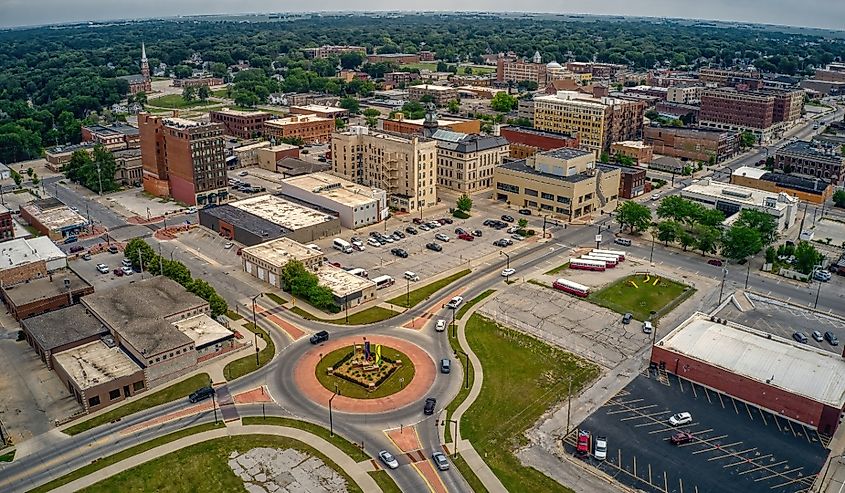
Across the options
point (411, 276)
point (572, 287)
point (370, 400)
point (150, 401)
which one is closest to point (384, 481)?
point (370, 400)

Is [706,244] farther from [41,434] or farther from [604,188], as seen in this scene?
[41,434]

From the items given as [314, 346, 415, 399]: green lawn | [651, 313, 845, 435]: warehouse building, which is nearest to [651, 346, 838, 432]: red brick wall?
[651, 313, 845, 435]: warehouse building

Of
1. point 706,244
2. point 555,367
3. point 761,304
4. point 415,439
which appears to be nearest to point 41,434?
point 415,439

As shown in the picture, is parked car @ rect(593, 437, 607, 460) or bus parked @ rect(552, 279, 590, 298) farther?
bus parked @ rect(552, 279, 590, 298)

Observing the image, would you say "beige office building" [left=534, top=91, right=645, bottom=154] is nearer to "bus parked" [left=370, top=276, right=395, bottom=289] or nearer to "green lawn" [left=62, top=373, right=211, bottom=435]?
"bus parked" [left=370, top=276, right=395, bottom=289]

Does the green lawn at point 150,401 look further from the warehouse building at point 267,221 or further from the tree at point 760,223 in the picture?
the tree at point 760,223

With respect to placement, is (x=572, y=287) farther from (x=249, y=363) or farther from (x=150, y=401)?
(x=150, y=401)
